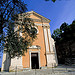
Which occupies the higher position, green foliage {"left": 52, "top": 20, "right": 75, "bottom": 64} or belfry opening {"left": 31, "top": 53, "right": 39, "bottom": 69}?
green foliage {"left": 52, "top": 20, "right": 75, "bottom": 64}

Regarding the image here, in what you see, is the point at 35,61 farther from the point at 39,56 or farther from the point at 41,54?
the point at 41,54

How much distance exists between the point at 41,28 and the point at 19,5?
8.91 meters

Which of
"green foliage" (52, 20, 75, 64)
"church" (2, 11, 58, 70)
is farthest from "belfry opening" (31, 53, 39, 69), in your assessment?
"green foliage" (52, 20, 75, 64)

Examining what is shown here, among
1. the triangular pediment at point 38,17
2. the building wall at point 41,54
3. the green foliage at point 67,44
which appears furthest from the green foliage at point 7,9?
the green foliage at point 67,44

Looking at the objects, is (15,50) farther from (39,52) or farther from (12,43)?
(39,52)

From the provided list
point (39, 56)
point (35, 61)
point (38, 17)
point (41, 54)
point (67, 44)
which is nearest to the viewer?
point (39, 56)

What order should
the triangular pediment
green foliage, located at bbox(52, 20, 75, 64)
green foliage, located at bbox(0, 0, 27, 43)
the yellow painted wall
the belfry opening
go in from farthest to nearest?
1. green foliage, located at bbox(52, 20, 75, 64)
2. the triangular pediment
3. the belfry opening
4. the yellow painted wall
5. green foliage, located at bbox(0, 0, 27, 43)

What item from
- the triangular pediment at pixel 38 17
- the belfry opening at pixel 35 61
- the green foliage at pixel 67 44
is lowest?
the belfry opening at pixel 35 61

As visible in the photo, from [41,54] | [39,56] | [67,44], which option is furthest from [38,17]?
[67,44]

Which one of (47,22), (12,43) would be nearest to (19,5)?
(12,43)

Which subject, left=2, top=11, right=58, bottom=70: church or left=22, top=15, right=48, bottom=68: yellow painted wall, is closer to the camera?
left=2, top=11, right=58, bottom=70: church

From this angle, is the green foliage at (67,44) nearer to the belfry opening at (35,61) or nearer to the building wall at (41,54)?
the building wall at (41,54)

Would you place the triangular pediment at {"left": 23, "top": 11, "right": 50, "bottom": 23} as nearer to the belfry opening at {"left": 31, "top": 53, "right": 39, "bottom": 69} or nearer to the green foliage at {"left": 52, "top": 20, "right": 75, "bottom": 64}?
the belfry opening at {"left": 31, "top": 53, "right": 39, "bottom": 69}

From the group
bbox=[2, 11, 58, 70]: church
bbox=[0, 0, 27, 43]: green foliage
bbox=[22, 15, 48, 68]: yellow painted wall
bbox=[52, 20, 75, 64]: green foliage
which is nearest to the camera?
bbox=[0, 0, 27, 43]: green foliage
